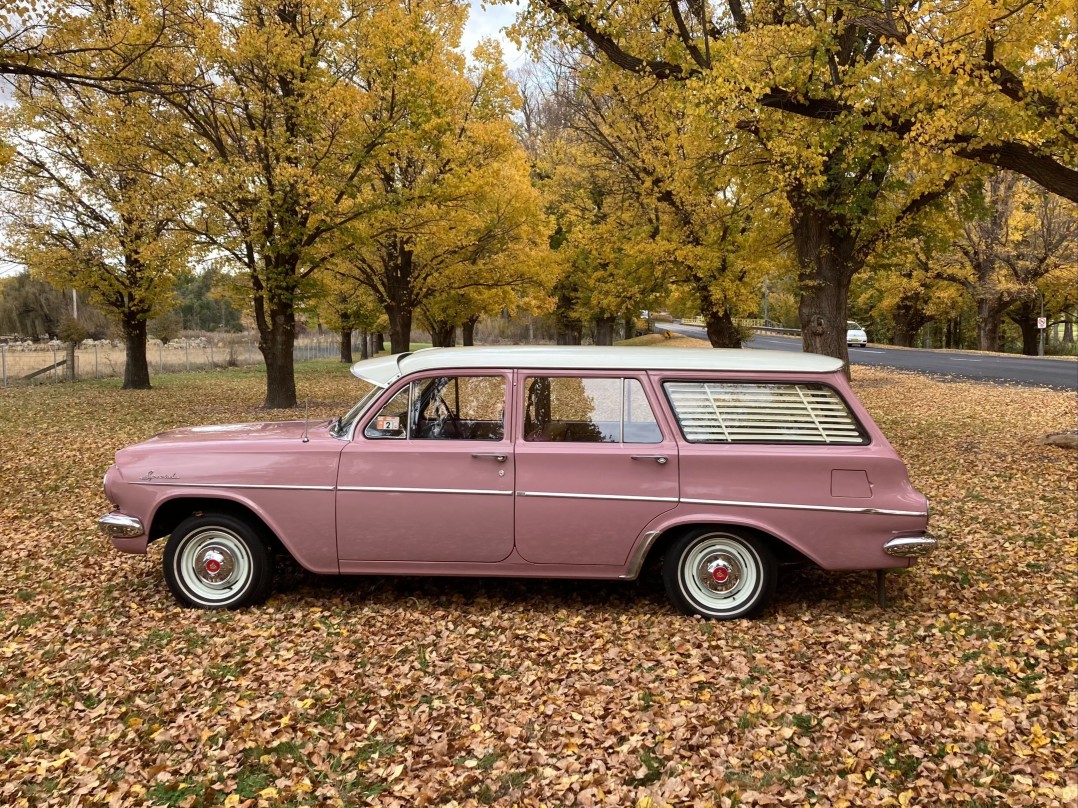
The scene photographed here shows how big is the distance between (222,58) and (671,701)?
1375cm

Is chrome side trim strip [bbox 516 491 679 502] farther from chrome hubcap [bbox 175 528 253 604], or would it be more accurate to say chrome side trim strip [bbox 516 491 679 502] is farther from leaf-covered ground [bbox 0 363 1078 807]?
chrome hubcap [bbox 175 528 253 604]

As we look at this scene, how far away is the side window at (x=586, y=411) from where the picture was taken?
497 centimetres

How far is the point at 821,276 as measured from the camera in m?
13.5

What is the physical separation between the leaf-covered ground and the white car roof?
5.44ft

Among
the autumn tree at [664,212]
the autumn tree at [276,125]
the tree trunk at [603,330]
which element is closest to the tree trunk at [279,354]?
the autumn tree at [276,125]

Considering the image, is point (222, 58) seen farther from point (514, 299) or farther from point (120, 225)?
point (514, 299)

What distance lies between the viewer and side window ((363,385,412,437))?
5.05 m

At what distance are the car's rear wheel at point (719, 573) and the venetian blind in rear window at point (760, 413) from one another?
2.13 feet

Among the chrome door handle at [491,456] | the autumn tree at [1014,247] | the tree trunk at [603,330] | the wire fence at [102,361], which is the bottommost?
the chrome door handle at [491,456]

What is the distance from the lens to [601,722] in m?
3.74

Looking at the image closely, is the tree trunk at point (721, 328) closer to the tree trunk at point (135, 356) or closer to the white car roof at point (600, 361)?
Answer: the white car roof at point (600, 361)

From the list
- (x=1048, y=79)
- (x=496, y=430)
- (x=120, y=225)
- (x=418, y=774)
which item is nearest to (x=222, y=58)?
(x=120, y=225)

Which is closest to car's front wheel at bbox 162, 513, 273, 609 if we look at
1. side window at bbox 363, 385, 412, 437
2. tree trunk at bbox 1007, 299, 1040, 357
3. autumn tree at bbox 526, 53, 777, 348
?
side window at bbox 363, 385, 412, 437

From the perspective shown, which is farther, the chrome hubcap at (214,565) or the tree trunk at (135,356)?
the tree trunk at (135,356)
